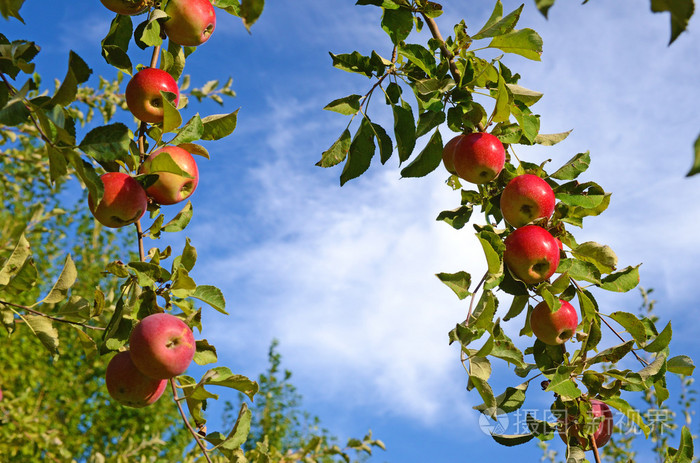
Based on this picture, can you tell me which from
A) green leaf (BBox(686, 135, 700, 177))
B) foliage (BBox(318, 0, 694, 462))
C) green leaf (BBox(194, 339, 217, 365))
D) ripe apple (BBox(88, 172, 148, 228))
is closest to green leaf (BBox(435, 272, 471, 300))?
foliage (BBox(318, 0, 694, 462))

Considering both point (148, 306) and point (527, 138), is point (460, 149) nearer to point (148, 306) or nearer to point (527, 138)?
point (527, 138)

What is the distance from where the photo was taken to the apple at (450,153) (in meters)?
1.78

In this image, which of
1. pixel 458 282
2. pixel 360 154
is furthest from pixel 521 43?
pixel 458 282

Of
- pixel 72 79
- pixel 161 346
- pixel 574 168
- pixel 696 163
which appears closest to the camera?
pixel 696 163

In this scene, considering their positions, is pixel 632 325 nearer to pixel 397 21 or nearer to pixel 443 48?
pixel 443 48

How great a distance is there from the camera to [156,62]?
168 cm

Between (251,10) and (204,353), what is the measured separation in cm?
102

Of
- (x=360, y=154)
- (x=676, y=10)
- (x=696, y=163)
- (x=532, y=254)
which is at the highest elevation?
(x=360, y=154)

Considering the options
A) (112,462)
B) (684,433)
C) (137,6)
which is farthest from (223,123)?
(112,462)

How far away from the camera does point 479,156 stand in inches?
64.7

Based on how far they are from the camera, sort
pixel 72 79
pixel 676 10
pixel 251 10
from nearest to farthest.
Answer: pixel 676 10, pixel 251 10, pixel 72 79

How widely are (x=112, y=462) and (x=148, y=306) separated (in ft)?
16.5

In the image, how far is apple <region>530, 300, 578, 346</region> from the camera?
169 centimetres

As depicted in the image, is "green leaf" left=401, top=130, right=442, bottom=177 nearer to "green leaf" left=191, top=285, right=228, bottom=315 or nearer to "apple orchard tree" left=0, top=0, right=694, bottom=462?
"apple orchard tree" left=0, top=0, right=694, bottom=462
